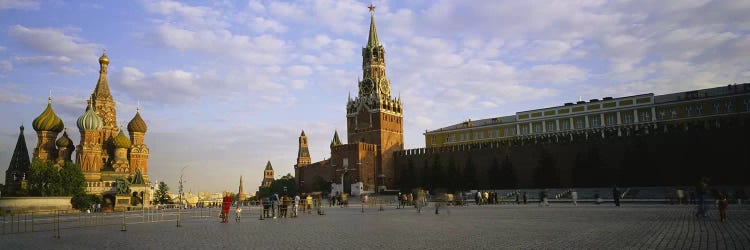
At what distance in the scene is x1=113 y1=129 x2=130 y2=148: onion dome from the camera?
65.8m

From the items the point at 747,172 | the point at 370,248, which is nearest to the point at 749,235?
the point at 370,248

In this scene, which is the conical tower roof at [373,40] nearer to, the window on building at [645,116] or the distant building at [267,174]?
the window on building at [645,116]

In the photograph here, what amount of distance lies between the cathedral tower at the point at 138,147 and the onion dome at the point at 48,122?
7.96 meters

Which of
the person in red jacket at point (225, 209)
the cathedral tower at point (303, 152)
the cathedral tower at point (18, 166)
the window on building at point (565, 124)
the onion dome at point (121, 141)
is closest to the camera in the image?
the person in red jacket at point (225, 209)

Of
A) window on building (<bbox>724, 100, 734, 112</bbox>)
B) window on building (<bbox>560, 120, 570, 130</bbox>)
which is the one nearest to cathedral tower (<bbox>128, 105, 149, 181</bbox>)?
window on building (<bbox>560, 120, 570, 130</bbox>)

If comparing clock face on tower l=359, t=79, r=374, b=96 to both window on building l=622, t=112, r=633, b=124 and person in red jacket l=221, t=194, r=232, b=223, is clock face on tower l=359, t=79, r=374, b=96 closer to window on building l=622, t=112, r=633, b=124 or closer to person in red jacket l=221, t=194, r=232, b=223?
window on building l=622, t=112, r=633, b=124

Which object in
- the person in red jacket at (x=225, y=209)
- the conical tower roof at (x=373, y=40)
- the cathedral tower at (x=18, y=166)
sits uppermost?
the conical tower roof at (x=373, y=40)

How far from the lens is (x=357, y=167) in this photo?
64188 mm

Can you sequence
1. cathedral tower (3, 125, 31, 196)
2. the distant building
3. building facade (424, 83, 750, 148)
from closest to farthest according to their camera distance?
building facade (424, 83, 750, 148) → cathedral tower (3, 125, 31, 196) → the distant building

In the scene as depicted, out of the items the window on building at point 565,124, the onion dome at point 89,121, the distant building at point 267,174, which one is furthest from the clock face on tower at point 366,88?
the distant building at point 267,174

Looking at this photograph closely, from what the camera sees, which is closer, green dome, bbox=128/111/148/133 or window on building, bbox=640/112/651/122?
window on building, bbox=640/112/651/122

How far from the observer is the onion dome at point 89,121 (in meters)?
64.4

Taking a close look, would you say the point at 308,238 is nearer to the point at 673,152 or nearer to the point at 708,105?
the point at 673,152

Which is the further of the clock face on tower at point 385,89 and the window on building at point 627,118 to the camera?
the clock face on tower at point 385,89
